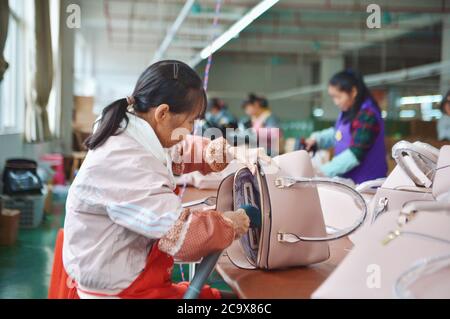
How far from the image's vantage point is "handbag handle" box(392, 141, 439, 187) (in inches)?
65.6

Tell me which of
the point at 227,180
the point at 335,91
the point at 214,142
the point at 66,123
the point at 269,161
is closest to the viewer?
the point at 269,161

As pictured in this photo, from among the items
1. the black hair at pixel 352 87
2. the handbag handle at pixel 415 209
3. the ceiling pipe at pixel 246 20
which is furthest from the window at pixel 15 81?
the handbag handle at pixel 415 209

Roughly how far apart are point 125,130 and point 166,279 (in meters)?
0.37

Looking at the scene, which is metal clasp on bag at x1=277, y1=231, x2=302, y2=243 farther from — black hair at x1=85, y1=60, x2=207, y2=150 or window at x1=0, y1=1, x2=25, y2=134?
window at x1=0, y1=1, x2=25, y2=134

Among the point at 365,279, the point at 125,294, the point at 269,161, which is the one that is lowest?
the point at 125,294

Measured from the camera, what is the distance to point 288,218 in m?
1.47

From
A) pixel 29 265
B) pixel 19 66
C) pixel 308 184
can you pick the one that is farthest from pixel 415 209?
pixel 19 66

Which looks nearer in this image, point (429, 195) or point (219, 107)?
point (429, 195)

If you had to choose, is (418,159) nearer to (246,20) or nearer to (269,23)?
(246,20)

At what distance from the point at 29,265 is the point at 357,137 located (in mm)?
2511

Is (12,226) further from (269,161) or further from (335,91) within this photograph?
(269,161)

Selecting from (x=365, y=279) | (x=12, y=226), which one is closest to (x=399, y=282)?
(x=365, y=279)

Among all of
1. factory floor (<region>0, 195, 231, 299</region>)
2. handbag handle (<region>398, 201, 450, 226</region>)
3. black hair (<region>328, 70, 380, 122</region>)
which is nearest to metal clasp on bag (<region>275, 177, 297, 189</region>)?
handbag handle (<region>398, 201, 450, 226</region>)

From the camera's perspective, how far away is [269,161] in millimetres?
1555
